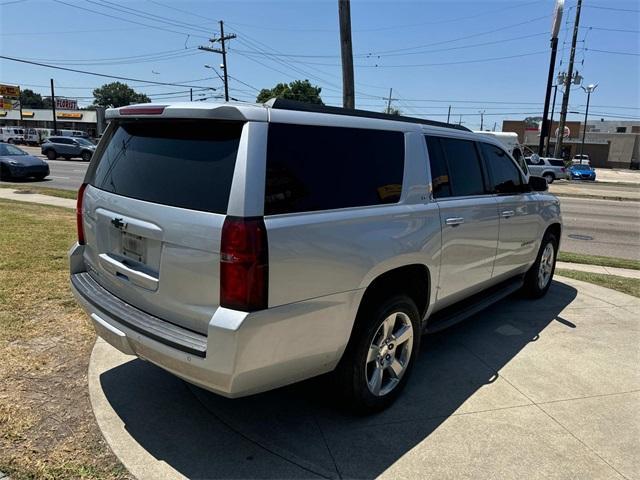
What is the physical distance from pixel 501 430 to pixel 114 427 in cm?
240

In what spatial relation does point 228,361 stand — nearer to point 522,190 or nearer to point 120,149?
point 120,149

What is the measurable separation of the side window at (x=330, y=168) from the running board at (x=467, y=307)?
122 cm

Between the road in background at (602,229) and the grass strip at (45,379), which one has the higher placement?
the grass strip at (45,379)

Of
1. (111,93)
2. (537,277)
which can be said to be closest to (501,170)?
(537,277)

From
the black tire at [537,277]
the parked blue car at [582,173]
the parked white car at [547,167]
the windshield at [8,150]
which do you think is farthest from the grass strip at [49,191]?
the parked blue car at [582,173]

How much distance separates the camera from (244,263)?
229cm

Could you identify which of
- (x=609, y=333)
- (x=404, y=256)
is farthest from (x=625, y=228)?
(x=404, y=256)

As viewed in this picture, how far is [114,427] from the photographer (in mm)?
2945

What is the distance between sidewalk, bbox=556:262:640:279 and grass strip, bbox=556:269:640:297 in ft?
0.94

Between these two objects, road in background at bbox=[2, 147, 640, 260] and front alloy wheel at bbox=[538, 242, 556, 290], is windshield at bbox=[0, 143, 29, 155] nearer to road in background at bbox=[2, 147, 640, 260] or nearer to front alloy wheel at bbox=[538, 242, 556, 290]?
road in background at bbox=[2, 147, 640, 260]

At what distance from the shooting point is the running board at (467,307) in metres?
3.85

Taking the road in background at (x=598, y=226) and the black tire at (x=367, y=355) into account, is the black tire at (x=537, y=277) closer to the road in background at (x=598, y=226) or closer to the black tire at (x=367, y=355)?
the black tire at (x=367, y=355)

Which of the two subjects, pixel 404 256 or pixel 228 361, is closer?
pixel 228 361

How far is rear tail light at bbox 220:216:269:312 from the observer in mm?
2283
